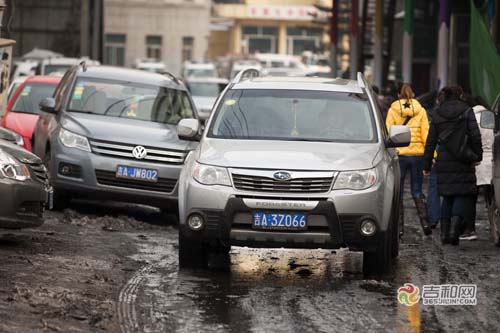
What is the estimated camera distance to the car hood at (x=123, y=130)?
1570cm

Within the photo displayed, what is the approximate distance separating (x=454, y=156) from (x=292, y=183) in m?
3.71

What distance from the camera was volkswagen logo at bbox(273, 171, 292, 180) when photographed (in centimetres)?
1102

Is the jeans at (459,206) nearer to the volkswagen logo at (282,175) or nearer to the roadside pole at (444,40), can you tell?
the volkswagen logo at (282,175)

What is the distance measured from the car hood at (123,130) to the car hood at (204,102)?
19868 millimetres

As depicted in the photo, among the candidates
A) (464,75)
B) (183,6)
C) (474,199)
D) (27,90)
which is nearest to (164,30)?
(183,6)

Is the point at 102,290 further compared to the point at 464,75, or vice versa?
the point at 464,75

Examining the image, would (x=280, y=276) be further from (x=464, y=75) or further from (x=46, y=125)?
(x=464, y=75)

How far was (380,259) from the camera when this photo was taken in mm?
11438

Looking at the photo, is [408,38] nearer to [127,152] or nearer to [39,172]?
[127,152]

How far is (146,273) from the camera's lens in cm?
1152

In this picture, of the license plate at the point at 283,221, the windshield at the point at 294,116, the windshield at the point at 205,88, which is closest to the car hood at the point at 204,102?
the windshield at the point at 205,88

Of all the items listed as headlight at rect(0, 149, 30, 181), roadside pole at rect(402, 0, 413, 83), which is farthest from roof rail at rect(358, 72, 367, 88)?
roadside pole at rect(402, 0, 413, 83)

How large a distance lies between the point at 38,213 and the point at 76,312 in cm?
316

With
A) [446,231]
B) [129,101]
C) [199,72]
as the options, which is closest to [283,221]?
[446,231]
